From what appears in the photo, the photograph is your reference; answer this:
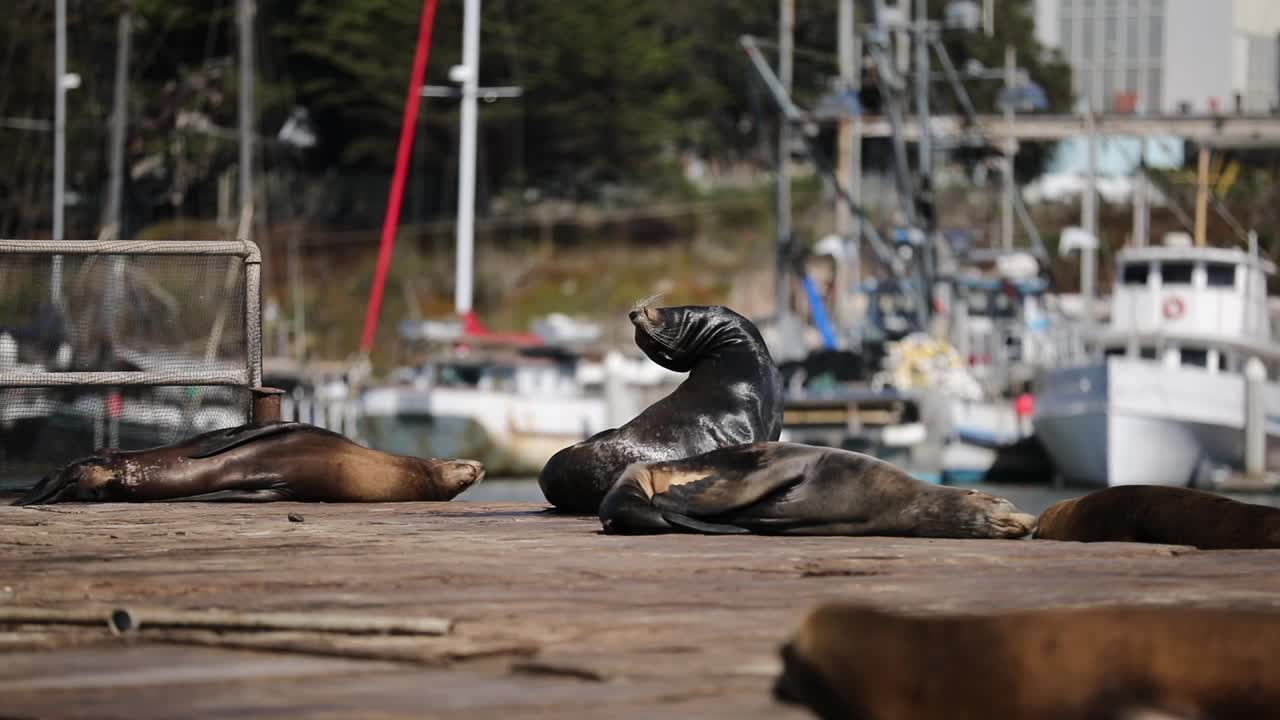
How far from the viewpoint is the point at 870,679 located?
2832mm

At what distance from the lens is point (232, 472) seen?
8.05 metres

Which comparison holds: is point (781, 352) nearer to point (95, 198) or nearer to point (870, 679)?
point (95, 198)

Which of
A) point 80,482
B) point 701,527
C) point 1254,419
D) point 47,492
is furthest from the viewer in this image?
point 1254,419

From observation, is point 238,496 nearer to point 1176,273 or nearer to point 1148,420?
point 1148,420

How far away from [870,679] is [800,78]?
6086 cm

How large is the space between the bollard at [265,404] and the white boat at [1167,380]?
23759 millimetres

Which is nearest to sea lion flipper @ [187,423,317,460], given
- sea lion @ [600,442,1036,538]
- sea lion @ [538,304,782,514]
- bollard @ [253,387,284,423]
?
bollard @ [253,387,284,423]

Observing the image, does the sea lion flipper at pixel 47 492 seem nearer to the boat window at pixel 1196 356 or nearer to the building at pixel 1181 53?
the boat window at pixel 1196 356

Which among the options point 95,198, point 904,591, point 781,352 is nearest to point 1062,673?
point 904,591

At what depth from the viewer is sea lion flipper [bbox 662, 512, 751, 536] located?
240 inches

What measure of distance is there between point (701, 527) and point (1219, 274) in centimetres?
2848

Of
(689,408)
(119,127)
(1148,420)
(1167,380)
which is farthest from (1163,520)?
(119,127)

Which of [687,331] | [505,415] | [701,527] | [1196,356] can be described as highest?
[687,331]

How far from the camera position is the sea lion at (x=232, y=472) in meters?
8.03
